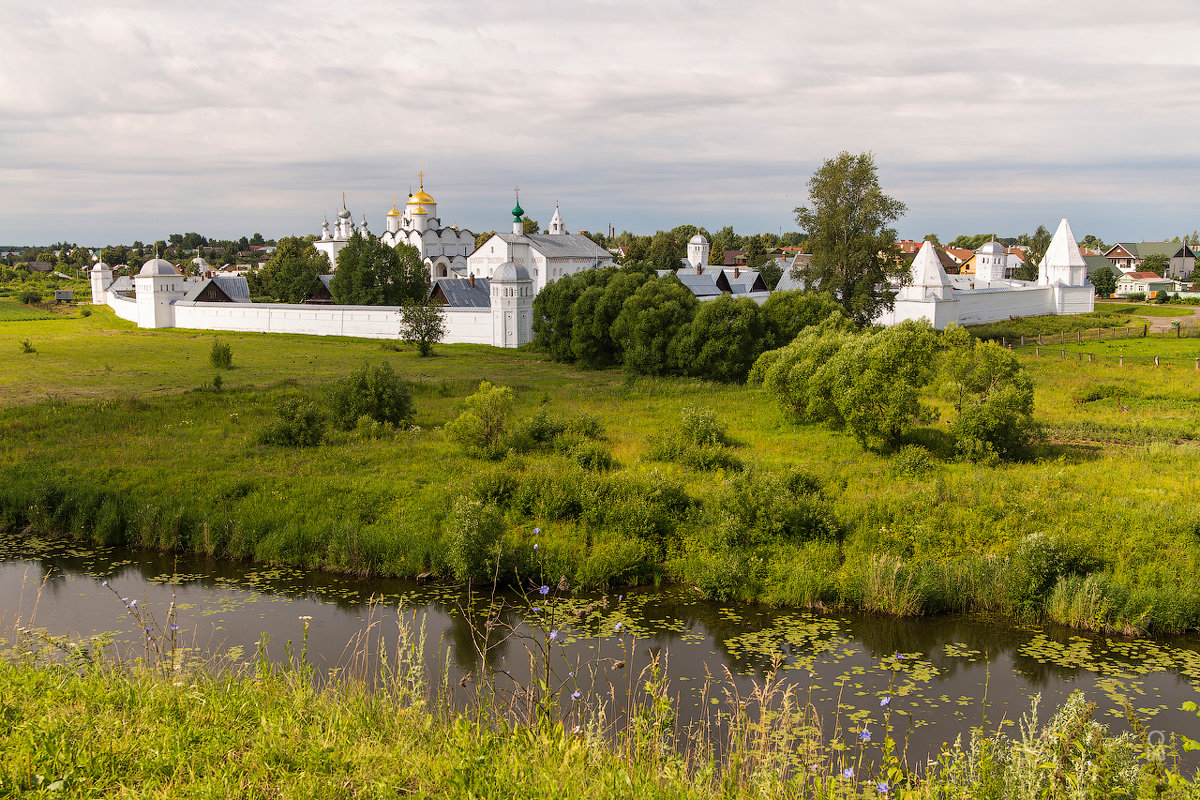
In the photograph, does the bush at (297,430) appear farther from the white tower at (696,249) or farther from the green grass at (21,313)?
the white tower at (696,249)

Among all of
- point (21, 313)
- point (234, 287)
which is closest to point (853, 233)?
point (234, 287)

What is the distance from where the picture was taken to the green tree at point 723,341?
25.5m

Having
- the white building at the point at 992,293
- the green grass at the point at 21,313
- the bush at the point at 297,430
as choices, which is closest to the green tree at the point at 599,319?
the bush at the point at 297,430

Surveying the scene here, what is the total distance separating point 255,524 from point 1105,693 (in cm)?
1079

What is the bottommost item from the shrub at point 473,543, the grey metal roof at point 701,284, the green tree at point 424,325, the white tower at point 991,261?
the shrub at point 473,543

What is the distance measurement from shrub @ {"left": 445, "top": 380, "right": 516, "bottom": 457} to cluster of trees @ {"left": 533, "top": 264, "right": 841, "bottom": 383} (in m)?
10.8

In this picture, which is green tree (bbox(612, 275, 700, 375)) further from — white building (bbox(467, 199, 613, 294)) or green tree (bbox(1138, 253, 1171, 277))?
green tree (bbox(1138, 253, 1171, 277))

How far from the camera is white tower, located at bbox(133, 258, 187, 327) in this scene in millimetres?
45812

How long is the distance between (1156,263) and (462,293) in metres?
66.7

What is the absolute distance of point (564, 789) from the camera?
4156 mm

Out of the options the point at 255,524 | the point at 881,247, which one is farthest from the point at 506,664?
the point at 881,247

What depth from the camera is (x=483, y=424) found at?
15.8 m

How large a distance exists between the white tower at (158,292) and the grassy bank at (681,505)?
95.1ft

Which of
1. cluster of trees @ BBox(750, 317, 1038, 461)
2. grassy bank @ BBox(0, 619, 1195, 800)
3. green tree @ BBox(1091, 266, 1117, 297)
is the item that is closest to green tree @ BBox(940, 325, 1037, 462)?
cluster of trees @ BBox(750, 317, 1038, 461)
